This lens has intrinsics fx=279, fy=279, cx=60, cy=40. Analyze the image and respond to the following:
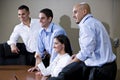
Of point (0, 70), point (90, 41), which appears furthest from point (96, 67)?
point (0, 70)

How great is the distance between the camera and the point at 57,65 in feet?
9.75

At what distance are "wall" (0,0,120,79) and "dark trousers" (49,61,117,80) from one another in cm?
151

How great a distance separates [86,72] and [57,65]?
1.08 ft

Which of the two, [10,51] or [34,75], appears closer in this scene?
[34,75]

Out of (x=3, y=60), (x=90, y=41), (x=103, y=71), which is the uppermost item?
(x=90, y=41)

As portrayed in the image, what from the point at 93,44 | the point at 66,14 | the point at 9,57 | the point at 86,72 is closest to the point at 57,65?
the point at 86,72

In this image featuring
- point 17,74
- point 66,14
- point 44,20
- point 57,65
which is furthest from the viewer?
point 66,14

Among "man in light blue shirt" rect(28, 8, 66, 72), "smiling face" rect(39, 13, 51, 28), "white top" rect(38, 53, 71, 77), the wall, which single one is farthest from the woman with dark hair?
the wall

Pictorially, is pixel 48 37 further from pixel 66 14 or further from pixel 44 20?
pixel 66 14

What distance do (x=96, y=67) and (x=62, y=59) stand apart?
37 cm

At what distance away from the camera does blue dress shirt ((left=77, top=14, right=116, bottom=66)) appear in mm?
2727

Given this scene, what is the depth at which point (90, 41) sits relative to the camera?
8.91 ft

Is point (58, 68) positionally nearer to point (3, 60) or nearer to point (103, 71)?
point (103, 71)

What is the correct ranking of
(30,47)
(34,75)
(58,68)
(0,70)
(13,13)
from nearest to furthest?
(58,68) → (34,75) → (0,70) → (30,47) → (13,13)
